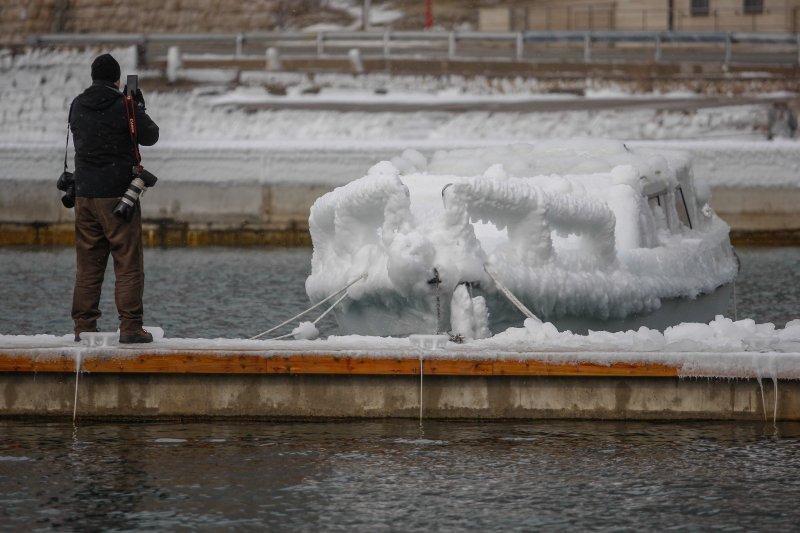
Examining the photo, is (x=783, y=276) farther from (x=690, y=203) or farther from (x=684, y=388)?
(x=684, y=388)

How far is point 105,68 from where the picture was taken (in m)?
11.1

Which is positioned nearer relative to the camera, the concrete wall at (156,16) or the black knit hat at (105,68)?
the black knit hat at (105,68)

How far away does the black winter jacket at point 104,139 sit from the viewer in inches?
437

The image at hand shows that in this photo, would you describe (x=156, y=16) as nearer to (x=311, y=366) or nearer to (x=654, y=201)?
(x=654, y=201)

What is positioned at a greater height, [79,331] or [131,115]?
[131,115]

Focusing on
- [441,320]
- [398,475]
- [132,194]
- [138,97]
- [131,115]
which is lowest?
[398,475]

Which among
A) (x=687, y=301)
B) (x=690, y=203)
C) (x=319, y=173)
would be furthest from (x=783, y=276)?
(x=319, y=173)

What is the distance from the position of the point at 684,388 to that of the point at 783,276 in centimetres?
1265

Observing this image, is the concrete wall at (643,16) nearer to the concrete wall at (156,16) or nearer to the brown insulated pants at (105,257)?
the concrete wall at (156,16)

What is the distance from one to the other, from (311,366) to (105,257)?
1.73 meters

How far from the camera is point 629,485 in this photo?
8.98m

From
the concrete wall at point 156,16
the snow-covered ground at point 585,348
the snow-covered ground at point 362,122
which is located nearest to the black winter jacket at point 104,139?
the snow-covered ground at point 585,348

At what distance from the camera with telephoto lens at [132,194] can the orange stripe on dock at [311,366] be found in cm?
95

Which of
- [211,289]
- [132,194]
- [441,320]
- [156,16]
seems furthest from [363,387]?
[156,16]
